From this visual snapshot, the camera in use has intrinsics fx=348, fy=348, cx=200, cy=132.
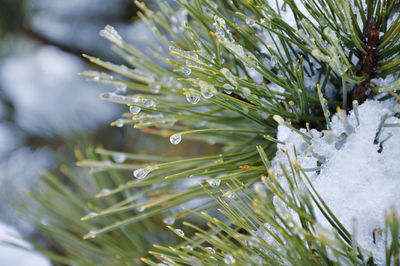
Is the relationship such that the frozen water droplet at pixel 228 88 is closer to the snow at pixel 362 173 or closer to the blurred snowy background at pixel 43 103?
the snow at pixel 362 173

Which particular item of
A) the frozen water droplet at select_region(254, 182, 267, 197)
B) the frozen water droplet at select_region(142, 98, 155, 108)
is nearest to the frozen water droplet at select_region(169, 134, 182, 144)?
the frozen water droplet at select_region(142, 98, 155, 108)

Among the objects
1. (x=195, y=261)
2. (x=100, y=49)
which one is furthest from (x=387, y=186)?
(x=100, y=49)

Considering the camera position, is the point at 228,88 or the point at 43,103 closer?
the point at 228,88

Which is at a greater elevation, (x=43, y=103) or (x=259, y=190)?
(x=43, y=103)

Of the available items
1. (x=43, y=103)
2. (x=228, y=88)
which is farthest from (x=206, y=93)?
(x=43, y=103)

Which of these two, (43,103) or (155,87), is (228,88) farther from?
(43,103)

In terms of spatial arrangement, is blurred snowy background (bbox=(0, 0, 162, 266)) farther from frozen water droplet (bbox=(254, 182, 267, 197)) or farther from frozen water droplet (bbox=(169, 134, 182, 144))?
frozen water droplet (bbox=(254, 182, 267, 197))

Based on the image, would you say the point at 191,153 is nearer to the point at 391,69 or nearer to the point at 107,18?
the point at 107,18
